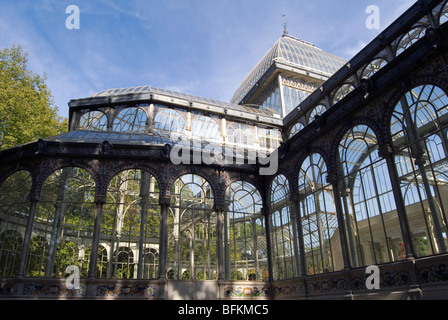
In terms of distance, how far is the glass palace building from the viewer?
45.0 ft

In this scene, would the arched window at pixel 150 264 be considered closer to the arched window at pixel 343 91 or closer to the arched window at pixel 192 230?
the arched window at pixel 192 230

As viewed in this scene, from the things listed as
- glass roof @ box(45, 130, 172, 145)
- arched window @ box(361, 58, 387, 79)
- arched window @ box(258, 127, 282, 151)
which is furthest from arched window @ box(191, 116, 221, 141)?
arched window @ box(361, 58, 387, 79)

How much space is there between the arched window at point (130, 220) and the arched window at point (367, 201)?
9.97 m

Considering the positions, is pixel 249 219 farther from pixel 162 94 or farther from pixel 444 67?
pixel 444 67

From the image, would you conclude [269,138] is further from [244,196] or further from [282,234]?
[282,234]

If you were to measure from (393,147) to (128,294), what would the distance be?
13539 mm

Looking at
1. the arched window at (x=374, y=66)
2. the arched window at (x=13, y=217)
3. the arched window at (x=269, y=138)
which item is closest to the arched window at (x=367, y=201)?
the arched window at (x=374, y=66)

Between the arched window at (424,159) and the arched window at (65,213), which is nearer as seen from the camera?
the arched window at (424,159)

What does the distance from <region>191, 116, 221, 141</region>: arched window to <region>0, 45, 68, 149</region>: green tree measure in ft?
37.9

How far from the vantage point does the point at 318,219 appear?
59.3ft

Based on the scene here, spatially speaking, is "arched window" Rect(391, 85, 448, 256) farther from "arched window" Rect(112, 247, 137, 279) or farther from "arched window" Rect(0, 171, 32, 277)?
"arched window" Rect(0, 171, 32, 277)

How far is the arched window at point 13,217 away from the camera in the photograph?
18.3 meters

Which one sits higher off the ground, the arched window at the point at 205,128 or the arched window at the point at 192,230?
the arched window at the point at 205,128
